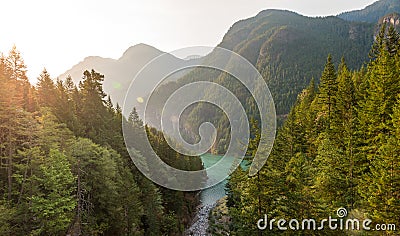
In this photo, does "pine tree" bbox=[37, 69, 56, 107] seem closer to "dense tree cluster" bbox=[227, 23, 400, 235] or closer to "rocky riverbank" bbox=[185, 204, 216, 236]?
"dense tree cluster" bbox=[227, 23, 400, 235]

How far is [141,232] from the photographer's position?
32594mm

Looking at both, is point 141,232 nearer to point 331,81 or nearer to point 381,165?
point 381,165

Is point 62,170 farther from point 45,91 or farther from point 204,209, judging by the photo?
point 204,209

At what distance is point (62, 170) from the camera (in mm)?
21234

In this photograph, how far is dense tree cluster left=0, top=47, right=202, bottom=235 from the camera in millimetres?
20141

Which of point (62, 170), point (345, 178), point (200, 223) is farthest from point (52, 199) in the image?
point (200, 223)

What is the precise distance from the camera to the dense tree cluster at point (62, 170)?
66.1 feet

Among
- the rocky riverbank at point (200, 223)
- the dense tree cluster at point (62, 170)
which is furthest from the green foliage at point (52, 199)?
the rocky riverbank at point (200, 223)

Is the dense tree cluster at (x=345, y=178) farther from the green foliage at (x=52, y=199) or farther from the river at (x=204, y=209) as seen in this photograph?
the river at (x=204, y=209)

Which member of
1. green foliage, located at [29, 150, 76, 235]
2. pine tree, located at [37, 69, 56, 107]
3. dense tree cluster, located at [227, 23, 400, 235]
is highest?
pine tree, located at [37, 69, 56, 107]

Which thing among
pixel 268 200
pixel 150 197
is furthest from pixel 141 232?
pixel 268 200

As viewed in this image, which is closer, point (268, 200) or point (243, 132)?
point (243, 132)

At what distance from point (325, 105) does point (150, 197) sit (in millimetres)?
27652

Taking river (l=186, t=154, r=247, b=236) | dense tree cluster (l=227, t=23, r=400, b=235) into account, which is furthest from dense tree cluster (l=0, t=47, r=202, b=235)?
dense tree cluster (l=227, t=23, r=400, b=235)
